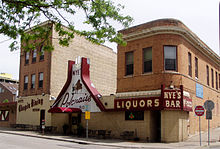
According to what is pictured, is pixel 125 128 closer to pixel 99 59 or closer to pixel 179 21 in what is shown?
pixel 179 21

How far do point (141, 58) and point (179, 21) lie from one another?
4396mm

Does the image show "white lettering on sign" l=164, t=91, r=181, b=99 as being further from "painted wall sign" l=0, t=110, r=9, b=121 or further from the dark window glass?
"painted wall sign" l=0, t=110, r=9, b=121

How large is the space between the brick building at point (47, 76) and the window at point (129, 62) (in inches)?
344

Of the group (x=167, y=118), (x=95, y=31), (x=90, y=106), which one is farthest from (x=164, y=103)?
(x=95, y=31)

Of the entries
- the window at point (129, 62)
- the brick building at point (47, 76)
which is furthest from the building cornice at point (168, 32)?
the brick building at point (47, 76)

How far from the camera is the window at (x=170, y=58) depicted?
21.6 m

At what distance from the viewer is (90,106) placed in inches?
1006

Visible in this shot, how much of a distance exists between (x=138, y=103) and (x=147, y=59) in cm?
399

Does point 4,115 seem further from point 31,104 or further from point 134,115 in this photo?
point 134,115

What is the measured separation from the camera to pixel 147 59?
22703 millimetres

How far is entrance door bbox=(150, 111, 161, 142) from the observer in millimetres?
21188

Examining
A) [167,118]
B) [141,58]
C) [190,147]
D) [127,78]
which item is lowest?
[190,147]

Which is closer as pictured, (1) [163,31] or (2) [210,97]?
(1) [163,31]

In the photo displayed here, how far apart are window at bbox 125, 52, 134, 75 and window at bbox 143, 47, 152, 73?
1391 millimetres
